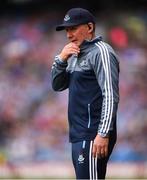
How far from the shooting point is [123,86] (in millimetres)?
18016

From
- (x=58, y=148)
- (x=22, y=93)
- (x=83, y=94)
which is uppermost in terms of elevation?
(x=83, y=94)

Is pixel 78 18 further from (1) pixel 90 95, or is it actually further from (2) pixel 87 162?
(2) pixel 87 162

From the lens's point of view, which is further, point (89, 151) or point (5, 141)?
point (5, 141)

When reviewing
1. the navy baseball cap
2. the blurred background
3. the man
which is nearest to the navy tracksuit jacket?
the man

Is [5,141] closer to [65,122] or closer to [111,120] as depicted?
[65,122]

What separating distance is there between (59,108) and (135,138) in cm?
196

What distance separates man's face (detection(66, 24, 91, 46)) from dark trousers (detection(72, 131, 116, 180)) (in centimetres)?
78

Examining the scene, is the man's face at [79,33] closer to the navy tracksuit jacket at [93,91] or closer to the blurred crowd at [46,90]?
the navy tracksuit jacket at [93,91]

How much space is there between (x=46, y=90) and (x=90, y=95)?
12.4m

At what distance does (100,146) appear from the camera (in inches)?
227

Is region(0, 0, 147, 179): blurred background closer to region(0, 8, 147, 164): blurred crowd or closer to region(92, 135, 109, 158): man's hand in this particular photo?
region(0, 8, 147, 164): blurred crowd

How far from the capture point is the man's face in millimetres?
6016


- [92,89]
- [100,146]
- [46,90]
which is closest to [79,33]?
[92,89]

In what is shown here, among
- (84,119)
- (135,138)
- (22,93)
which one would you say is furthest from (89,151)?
(22,93)
